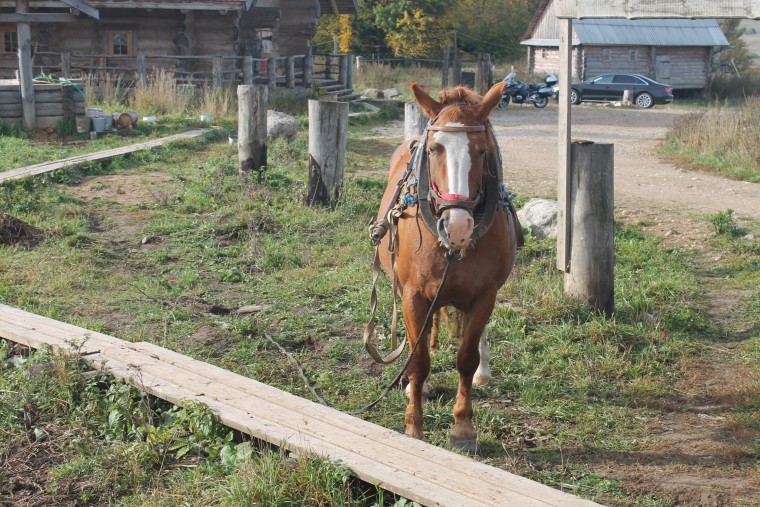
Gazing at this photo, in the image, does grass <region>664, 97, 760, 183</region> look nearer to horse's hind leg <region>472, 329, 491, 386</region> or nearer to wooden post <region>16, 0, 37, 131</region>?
horse's hind leg <region>472, 329, 491, 386</region>

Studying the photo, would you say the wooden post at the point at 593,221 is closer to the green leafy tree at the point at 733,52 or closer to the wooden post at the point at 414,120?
the wooden post at the point at 414,120

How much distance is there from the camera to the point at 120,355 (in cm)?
559

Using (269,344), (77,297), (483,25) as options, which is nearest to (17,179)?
(77,297)


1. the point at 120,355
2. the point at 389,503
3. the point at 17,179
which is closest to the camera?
the point at 389,503

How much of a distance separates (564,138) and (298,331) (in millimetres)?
2609

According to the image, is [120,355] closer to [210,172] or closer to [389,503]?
[389,503]

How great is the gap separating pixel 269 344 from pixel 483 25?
151 feet

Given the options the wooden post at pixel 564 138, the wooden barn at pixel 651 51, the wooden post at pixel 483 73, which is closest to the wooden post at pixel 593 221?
the wooden post at pixel 564 138

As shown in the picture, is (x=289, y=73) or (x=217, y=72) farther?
(x=289, y=73)

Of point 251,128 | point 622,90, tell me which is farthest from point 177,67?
point 622,90

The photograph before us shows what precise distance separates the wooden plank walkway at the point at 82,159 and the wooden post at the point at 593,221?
8.25 m

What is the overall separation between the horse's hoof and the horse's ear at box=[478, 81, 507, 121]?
1782mm

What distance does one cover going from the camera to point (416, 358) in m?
5.08

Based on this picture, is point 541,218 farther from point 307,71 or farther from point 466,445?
point 307,71
